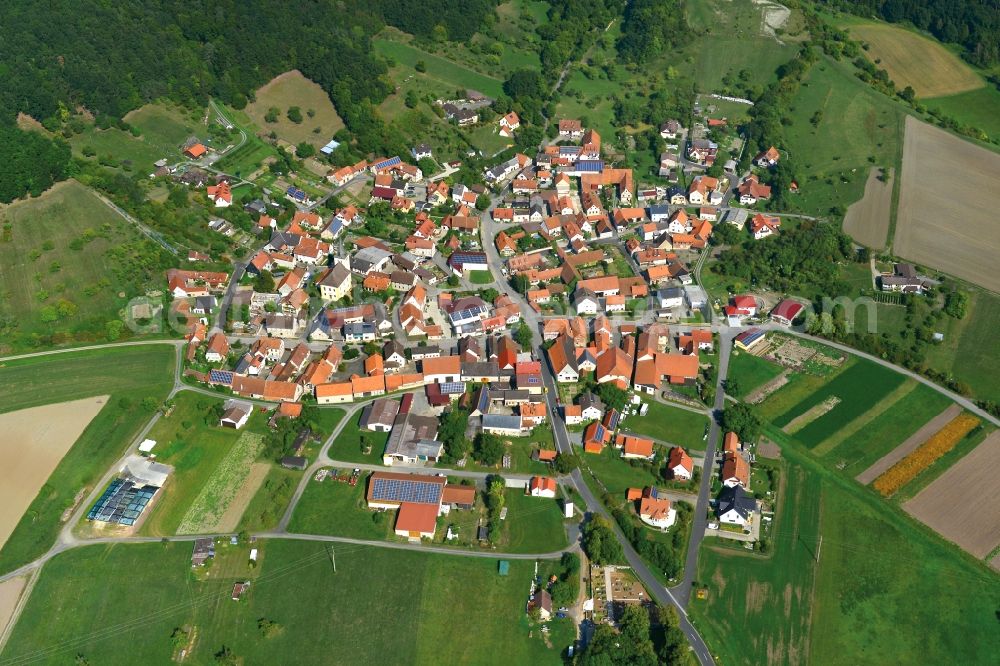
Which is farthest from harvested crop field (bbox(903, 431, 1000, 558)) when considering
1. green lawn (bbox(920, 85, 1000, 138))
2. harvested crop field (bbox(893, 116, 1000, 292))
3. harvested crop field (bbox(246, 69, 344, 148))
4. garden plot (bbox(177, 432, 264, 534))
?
harvested crop field (bbox(246, 69, 344, 148))

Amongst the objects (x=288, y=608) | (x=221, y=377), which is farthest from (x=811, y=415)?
(x=221, y=377)

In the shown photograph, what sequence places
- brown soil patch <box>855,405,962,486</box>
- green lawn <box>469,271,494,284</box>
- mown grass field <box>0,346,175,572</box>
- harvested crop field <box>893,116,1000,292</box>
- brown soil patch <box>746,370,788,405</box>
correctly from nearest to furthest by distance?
mown grass field <box>0,346,175,572</box>
brown soil patch <box>855,405,962,486</box>
brown soil patch <box>746,370,788,405</box>
green lawn <box>469,271,494,284</box>
harvested crop field <box>893,116,1000,292</box>

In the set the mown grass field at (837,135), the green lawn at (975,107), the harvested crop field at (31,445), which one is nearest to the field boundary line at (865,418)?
the mown grass field at (837,135)

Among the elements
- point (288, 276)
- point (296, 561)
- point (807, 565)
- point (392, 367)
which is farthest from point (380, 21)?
point (807, 565)

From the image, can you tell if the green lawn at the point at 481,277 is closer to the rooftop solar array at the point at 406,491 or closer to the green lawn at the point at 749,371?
the green lawn at the point at 749,371

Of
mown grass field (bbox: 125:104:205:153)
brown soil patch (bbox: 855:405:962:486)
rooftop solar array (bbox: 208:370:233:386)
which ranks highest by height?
mown grass field (bbox: 125:104:205:153)

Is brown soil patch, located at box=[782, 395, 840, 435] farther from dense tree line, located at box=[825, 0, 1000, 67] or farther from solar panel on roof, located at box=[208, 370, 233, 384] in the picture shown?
dense tree line, located at box=[825, 0, 1000, 67]
